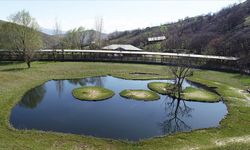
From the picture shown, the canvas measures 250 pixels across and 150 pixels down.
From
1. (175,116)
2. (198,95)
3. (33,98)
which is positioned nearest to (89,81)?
(33,98)

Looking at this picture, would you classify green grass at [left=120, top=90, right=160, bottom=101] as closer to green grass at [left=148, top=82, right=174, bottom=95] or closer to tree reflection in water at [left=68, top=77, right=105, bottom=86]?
green grass at [left=148, top=82, right=174, bottom=95]

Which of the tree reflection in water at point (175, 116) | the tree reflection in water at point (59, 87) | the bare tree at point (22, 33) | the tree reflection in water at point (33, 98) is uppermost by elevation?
the bare tree at point (22, 33)

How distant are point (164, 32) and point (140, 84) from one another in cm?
14706

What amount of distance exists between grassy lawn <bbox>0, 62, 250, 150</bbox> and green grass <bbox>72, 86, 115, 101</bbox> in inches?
378

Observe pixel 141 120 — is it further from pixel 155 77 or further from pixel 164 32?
pixel 164 32

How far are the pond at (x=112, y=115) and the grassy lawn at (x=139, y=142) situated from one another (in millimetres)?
1750

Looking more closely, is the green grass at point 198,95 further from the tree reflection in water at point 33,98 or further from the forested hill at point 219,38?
the forested hill at point 219,38

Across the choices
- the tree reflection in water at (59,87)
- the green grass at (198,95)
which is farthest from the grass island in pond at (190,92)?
the tree reflection in water at (59,87)

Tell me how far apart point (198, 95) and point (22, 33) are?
175 ft

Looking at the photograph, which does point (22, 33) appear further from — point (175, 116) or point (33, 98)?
point (175, 116)

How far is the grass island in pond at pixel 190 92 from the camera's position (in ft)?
156

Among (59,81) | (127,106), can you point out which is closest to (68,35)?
(59,81)

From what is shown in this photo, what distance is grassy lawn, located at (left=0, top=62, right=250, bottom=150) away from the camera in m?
27.8

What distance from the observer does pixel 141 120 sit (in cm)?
3694
